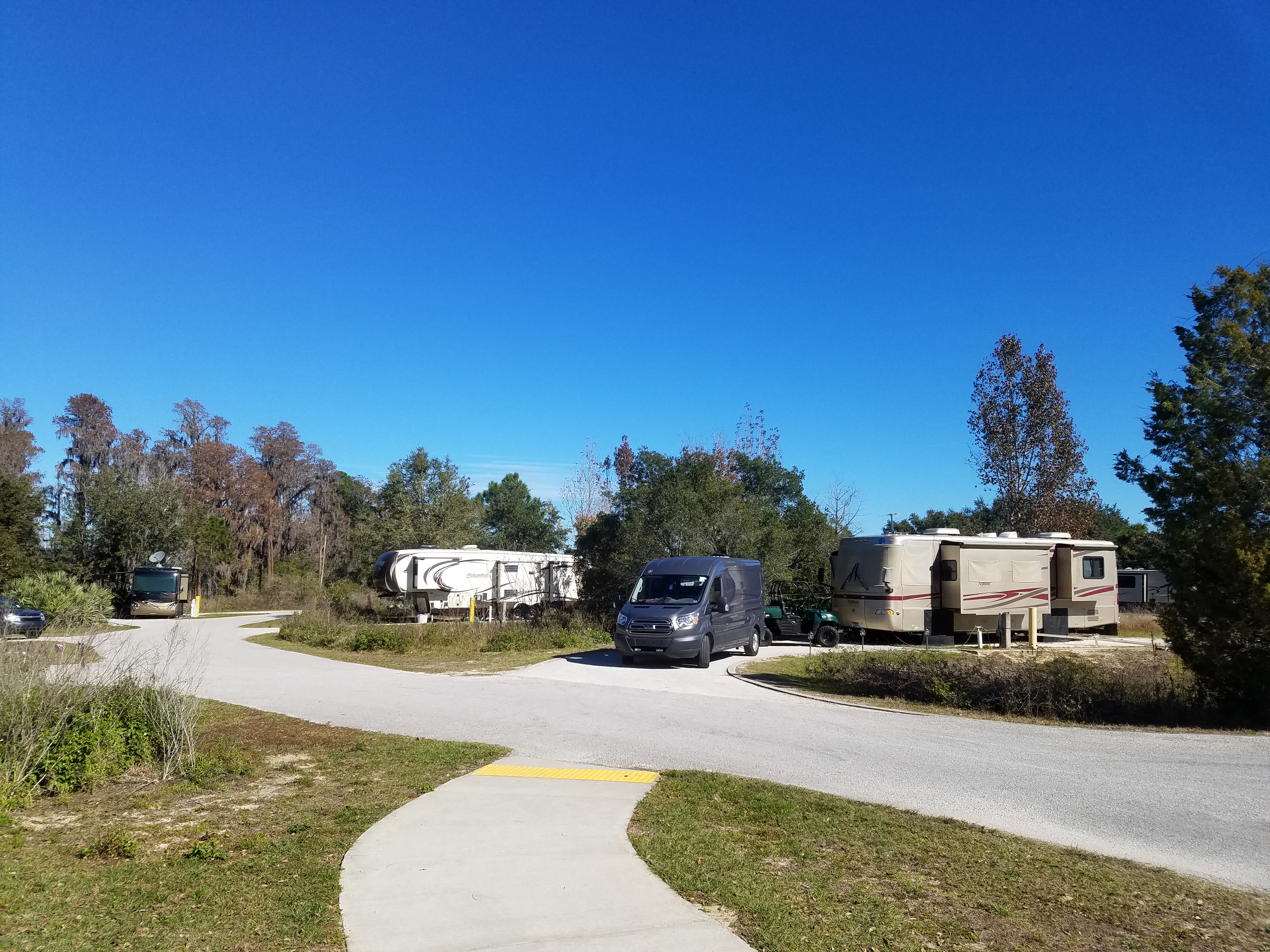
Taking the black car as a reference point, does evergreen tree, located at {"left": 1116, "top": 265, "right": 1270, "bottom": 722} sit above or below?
above

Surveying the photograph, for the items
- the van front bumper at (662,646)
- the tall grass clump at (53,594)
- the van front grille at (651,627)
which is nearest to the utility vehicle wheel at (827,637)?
the van front bumper at (662,646)

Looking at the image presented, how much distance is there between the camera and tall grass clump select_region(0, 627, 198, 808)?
7.33 metres

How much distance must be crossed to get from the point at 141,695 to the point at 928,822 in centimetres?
759

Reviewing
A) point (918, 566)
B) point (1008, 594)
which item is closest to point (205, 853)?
point (918, 566)

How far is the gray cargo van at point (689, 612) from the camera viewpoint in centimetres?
1786

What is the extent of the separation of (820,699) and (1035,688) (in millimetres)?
3166

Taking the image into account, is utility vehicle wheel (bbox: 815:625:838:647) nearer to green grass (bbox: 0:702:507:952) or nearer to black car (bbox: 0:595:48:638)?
green grass (bbox: 0:702:507:952)

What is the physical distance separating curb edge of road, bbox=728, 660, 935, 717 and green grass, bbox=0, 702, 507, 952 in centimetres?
598

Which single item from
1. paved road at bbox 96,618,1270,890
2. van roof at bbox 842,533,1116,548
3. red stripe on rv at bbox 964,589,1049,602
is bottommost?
paved road at bbox 96,618,1270,890

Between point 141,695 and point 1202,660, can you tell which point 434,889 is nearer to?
point 141,695

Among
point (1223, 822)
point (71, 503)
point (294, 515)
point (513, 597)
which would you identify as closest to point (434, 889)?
point (1223, 822)

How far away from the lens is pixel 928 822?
21.6 feet

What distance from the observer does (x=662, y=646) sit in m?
17.8

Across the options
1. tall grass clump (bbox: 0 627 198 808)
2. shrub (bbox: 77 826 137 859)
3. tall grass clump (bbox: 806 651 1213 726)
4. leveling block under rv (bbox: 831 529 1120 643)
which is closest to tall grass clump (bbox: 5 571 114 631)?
tall grass clump (bbox: 0 627 198 808)
